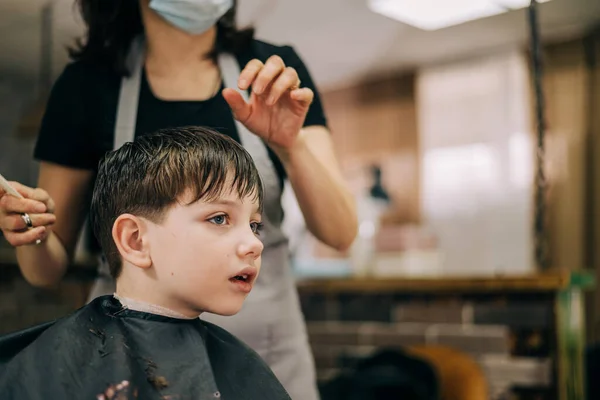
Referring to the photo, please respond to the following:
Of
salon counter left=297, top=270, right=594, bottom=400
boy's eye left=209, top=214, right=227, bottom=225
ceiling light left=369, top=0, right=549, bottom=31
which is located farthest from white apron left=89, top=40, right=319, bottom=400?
ceiling light left=369, top=0, right=549, bottom=31

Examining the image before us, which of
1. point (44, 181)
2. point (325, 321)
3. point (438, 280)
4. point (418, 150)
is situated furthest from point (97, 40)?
point (418, 150)

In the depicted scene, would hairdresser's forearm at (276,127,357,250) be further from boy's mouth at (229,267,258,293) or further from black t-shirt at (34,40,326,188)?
boy's mouth at (229,267,258,293)

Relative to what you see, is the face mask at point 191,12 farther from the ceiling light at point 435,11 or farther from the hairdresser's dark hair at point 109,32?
the ceiling light at point 435,11

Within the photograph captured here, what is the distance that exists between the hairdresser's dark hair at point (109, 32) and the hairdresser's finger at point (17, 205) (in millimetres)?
165

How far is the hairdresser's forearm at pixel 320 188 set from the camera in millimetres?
706

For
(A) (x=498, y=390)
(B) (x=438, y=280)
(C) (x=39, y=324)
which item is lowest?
(A) (x=498, y=390)

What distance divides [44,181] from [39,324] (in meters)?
0.17

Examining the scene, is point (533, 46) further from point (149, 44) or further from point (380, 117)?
point (380, 117)

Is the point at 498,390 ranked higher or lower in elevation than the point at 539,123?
lower

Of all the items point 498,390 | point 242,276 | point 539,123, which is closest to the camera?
point 242,276

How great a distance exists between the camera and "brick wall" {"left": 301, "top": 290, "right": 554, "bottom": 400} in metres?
2.09

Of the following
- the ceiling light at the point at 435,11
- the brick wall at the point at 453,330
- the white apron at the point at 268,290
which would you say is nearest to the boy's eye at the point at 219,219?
the white apron at the point at 268,290

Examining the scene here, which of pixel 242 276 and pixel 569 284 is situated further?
pixel 569 284

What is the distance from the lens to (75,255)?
74 centimetres
